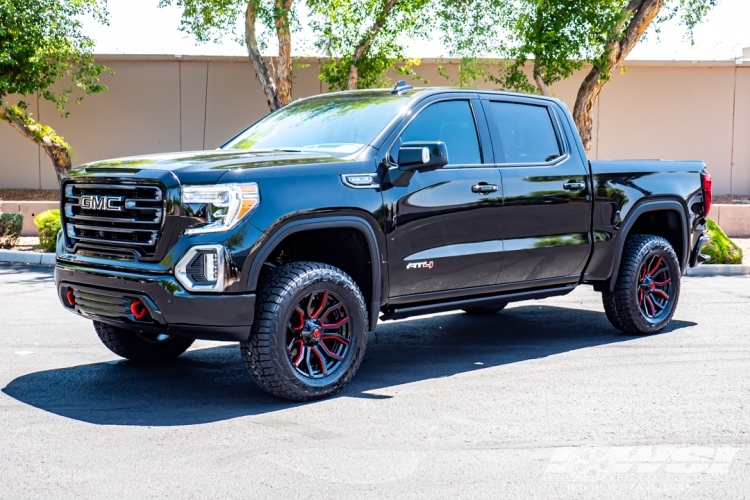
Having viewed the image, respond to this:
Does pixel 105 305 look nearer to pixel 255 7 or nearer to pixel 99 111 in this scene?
pixel 255 7

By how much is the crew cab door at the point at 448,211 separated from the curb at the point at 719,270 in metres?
7.19

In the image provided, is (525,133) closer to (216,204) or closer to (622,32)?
(216,204)

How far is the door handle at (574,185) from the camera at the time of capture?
731cm

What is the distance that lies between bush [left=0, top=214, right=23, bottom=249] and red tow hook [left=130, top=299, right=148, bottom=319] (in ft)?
33.9

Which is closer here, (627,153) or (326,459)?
(326,459)

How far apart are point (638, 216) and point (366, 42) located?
10.3 meters

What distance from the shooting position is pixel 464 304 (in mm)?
6668

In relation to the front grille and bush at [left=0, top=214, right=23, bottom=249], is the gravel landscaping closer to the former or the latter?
bush at [left=0, top=214, right=23, bottom=249]

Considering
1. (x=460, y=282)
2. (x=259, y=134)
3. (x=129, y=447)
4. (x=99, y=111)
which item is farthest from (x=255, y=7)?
(x=129, y=447)

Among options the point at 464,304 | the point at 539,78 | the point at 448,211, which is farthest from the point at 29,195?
the point at 448,211

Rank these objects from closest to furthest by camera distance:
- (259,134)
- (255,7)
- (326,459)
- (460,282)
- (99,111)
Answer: (326,459), (460,282), (259,134), (255,7), (99,111)

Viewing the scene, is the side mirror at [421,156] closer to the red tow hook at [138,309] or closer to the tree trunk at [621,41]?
the red tow hook at [138,309]

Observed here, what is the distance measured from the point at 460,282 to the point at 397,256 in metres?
0.69

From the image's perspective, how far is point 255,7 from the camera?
1659 centimetres
